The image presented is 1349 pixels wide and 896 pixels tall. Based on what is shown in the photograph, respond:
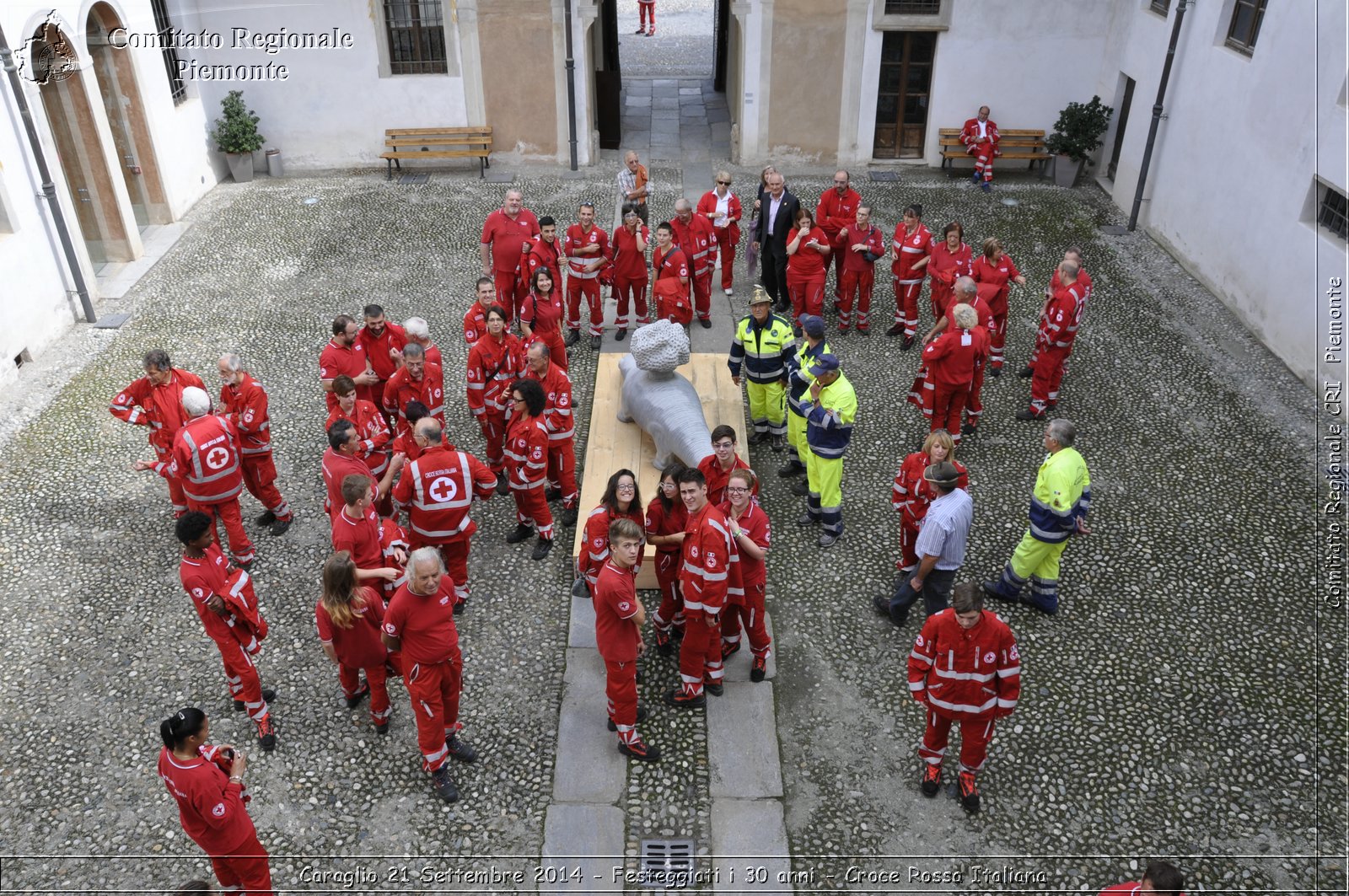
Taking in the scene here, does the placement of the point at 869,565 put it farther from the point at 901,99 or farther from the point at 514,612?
the point at 901,99

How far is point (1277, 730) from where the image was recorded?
22.7 feet

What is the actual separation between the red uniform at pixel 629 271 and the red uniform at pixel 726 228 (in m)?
0.98

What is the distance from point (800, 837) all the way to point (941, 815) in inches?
36.9

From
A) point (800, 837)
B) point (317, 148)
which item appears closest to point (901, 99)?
point (317, 148)

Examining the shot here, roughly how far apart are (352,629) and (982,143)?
1425cm

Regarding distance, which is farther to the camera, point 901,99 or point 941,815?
point 901,99

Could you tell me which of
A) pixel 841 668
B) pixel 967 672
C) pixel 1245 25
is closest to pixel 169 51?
pixel 841 668

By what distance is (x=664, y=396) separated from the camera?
891cm

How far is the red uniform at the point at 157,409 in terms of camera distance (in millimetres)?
8227

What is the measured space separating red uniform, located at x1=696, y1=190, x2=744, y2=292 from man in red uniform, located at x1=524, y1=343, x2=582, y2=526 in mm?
4385

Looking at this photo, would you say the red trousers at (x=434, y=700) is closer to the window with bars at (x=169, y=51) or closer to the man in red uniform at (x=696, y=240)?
the man in red uniform at (x=696, y=240)

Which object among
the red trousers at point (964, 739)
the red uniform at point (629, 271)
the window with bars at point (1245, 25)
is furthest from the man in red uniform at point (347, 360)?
the window with bars at point (1245, 25)

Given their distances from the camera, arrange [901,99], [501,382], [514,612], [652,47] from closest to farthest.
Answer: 1. [514,612]
2. [501,382]
3. [901,99]
4. [652,47]

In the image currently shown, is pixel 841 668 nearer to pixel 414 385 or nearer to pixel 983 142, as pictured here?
pixel 414 385
